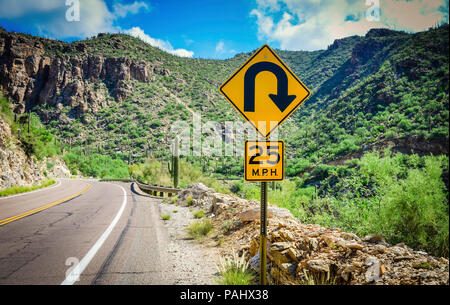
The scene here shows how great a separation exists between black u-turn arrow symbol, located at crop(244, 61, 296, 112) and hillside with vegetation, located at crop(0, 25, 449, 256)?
1.89m

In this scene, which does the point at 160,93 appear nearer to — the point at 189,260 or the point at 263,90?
the point at 189,260

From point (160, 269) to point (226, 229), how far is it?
2.69 m

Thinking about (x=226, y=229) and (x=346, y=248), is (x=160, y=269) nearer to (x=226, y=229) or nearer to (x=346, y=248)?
(x=226, y=229)

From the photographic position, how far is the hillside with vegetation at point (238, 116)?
4148 millimetres

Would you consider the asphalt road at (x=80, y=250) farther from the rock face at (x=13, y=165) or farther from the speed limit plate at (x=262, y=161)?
the rock face at (x=13, y=165)

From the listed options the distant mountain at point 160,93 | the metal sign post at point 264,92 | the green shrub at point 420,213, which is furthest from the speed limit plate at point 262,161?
the distant mountain at point 160,93

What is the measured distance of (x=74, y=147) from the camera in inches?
2447

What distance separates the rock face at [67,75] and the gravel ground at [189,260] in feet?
207

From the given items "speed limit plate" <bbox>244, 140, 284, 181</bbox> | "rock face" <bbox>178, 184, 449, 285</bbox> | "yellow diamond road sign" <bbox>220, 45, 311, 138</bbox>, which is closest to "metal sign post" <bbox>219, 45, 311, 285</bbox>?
"yellow diamond road sign" <bbox>220, 45, 311, 138</bbox>

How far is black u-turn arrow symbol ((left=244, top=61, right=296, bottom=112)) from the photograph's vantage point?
119 inches

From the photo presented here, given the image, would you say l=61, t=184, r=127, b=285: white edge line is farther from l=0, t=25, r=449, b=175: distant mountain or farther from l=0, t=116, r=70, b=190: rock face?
l=0, t=25, r=449, b=175: distant mountain

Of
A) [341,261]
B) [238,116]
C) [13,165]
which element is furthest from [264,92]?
[238,116]

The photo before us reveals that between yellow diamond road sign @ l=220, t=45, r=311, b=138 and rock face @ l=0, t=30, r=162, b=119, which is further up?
rock face @ l=0, t=30, r=162, b=119

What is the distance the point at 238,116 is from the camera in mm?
61500
